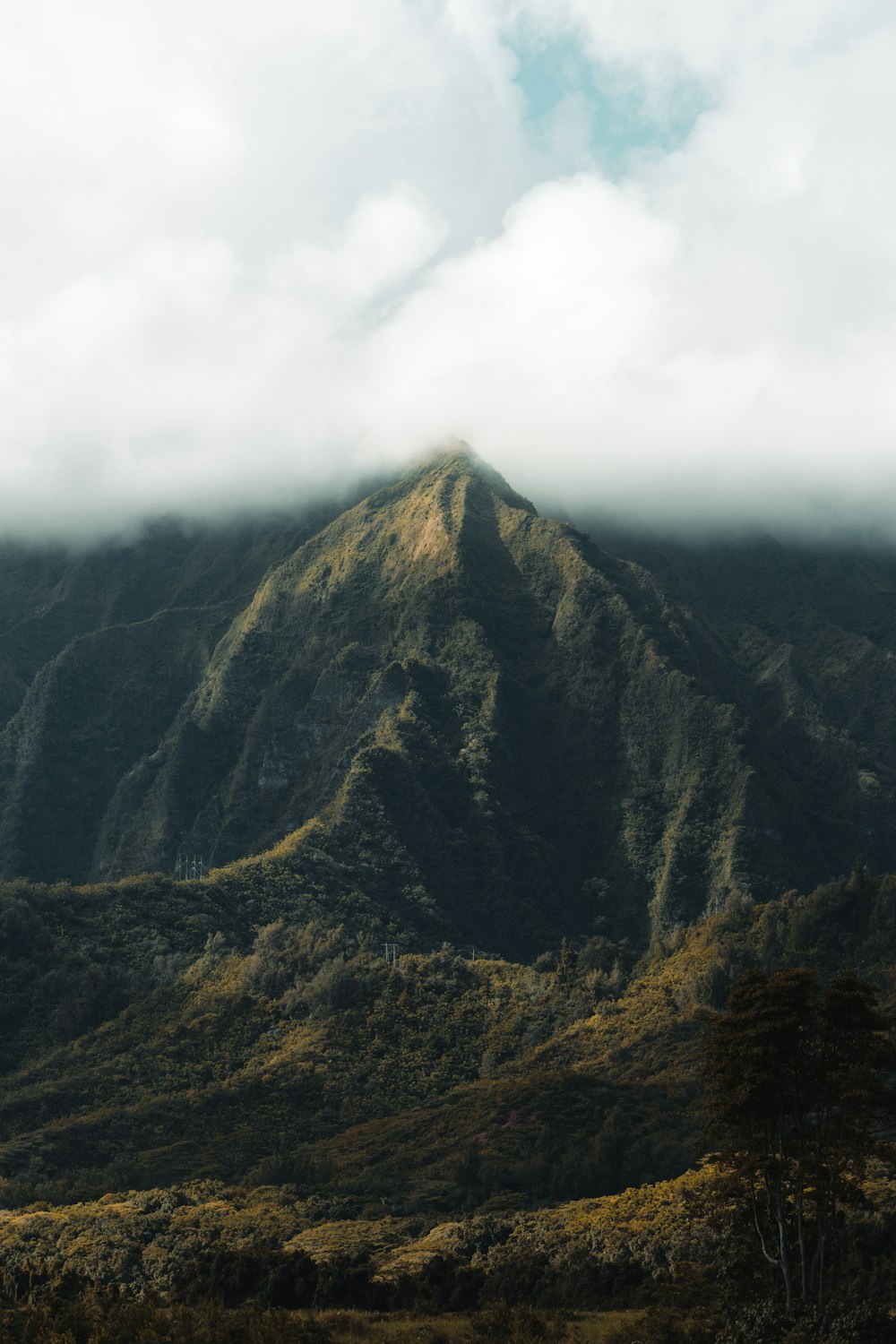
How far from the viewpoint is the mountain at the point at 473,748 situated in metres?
145

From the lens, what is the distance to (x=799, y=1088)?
43812 mm

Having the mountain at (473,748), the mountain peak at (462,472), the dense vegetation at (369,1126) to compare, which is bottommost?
the dense vegetation at (369,1126)

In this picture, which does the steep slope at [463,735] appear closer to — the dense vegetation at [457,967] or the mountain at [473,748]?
the mountain at [473,748]

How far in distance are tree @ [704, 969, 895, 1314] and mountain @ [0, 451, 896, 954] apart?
85.4 m

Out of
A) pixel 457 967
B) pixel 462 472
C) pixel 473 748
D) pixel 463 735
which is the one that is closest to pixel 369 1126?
pixel 457 967

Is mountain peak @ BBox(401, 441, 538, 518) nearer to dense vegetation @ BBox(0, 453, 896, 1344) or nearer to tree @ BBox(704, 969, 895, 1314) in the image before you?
dense vegetation @ BBox(0, 453, 896, 1344)

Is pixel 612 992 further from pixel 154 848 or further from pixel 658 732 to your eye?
pixel 154 848

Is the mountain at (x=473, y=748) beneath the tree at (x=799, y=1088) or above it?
above

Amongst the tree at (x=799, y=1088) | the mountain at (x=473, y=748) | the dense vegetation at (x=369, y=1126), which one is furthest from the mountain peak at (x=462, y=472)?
the tree at (x=799, y=1088)

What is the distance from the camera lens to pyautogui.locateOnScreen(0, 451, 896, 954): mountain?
476 feet

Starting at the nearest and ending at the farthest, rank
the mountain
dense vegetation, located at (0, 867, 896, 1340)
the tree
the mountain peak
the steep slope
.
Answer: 1. the tree
2. dense vegetation, located at (0, 867, 896, 1340)
3. the mountain
4. the steep slope
5. the mountain peak

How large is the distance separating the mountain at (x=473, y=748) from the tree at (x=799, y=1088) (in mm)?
85425

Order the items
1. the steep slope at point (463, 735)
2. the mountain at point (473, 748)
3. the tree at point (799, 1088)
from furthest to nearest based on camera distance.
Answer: the steep slope at point (463, 735) → the mountain at point (473, 748) → the tree at point (799, 1088)

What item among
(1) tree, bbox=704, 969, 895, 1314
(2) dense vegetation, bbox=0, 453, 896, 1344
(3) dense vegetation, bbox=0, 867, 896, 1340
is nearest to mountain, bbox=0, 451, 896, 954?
(2) dense vegetation, bbox=0, 453, 896, 1344
